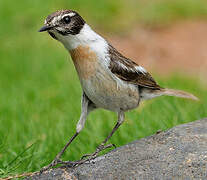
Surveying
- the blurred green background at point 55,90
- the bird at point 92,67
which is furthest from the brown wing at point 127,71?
the blurred green background at point 55,90

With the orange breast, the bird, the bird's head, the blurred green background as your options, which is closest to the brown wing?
the bird

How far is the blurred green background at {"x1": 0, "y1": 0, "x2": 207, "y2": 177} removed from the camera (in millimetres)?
6492

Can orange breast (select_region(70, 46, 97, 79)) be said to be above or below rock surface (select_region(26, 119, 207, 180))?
above

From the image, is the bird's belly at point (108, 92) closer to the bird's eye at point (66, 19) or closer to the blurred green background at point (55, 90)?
the bird's eye at point (66, 19)

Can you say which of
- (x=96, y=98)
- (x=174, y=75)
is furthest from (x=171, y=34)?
(x=96, y=98)

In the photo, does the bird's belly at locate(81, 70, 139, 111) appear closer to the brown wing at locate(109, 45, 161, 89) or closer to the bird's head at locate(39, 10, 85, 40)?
the brown wing at locate(109, 45, 161, 89)

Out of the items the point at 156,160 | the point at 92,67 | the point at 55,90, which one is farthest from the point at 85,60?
the point at 55,90

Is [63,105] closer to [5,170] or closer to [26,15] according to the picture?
[5,170]

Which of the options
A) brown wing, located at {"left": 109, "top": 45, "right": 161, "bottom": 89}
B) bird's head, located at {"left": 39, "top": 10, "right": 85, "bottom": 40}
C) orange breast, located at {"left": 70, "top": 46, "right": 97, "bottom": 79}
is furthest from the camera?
brown wing, located at {"left": 109, "top": 45, "right": 161, "bottom": 89}

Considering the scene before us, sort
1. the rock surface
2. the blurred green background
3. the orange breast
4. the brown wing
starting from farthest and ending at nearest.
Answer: the blurred green background → the brown wing → the orange breast → the rock surface

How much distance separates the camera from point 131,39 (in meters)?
12.8

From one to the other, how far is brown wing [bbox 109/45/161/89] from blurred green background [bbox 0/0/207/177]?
1129mm

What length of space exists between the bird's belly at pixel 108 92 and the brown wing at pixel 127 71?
8 cm

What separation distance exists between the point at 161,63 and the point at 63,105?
11.2 ft
